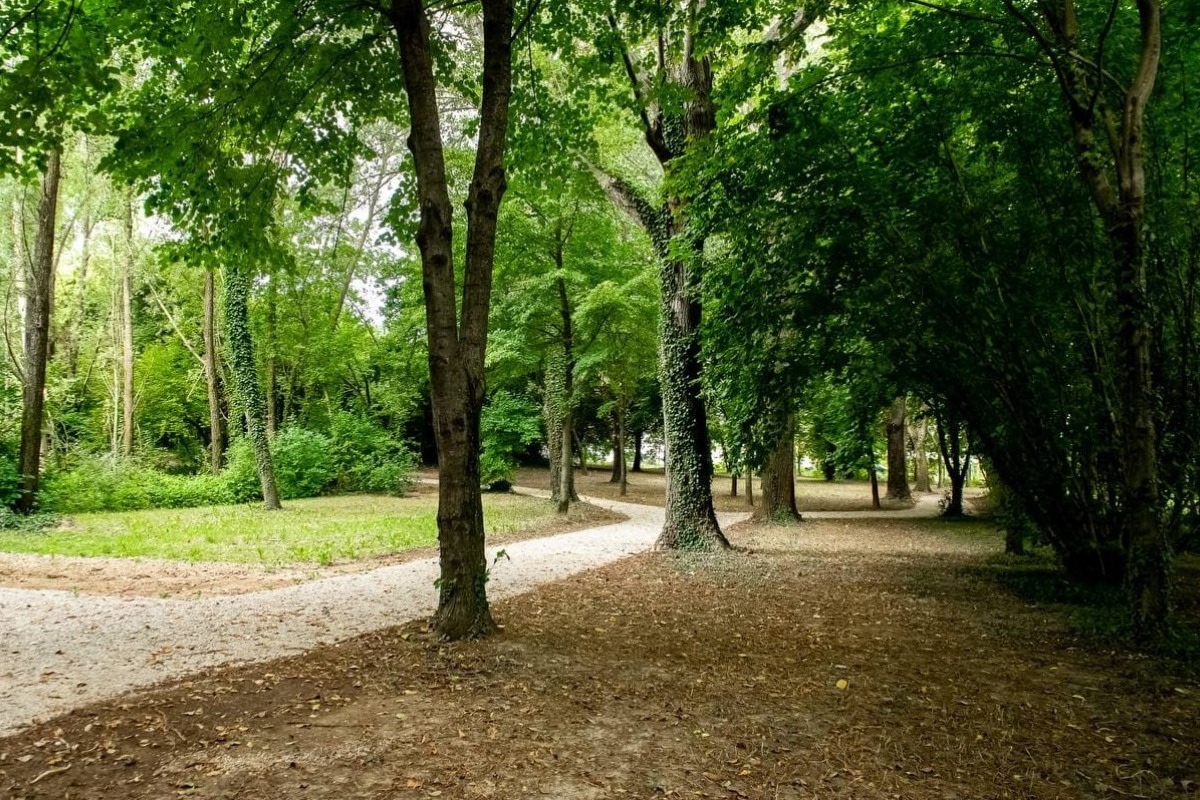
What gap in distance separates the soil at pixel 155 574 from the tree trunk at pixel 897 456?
1534 centimetres

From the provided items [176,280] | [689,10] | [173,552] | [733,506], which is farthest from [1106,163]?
[176,280]

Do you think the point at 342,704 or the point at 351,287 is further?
the point at 351,287

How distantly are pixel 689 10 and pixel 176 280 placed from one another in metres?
21.5

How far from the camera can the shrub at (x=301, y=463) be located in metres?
20.2

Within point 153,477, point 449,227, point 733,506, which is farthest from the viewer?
point 733,506

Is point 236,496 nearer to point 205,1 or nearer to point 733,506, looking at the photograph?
point 733,506

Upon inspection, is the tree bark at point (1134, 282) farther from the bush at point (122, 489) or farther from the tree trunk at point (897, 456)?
the bush at point (122, 489)

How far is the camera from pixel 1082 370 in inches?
261

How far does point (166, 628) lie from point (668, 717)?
455cm

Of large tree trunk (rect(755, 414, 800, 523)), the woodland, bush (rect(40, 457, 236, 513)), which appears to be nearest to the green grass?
bush (rect(40, 457, 236, 513))

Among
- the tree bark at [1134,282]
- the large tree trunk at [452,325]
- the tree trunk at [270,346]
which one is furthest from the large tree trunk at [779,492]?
the tree trunk at [270,346]

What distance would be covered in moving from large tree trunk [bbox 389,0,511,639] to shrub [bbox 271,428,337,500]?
16.9m

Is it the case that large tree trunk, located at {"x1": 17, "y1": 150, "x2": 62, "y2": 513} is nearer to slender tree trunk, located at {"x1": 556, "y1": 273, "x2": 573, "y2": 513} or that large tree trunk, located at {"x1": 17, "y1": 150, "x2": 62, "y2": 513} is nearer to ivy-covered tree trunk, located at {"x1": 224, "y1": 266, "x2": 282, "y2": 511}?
ivy-covered tree trunk, located at {"x1": 224, "y1": 266, "x2": 282, "y2": 511}

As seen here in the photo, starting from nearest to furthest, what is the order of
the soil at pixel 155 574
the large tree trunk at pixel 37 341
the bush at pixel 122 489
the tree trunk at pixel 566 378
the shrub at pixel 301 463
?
the soil at pixel 155 574, the large tree trunk at pixel 37 341, the bush at pixel 122 489, the tree trunk at pixel 566 378, the shrub at pixel 301 463
